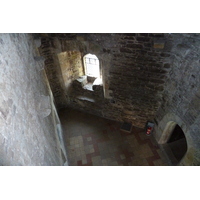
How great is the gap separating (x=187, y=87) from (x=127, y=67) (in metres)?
1.67

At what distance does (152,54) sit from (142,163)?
3.47 meters

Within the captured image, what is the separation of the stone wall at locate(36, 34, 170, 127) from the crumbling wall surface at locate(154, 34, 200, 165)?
0.82 feet

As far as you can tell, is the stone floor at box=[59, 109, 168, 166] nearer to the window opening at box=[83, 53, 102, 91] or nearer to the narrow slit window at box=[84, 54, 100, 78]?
the window opening at box=[83, 53, 102, 91]

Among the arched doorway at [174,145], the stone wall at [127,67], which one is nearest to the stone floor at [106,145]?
the arched doorway at [174,145]

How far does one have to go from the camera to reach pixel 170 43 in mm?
3604

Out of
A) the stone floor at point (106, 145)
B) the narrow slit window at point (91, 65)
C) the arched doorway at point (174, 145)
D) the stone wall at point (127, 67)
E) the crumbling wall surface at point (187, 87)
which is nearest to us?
the crumbling wall surface at point (187, 87)

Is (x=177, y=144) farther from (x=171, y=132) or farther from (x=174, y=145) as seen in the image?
(x=171, y=132)

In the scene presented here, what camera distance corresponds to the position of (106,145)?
220 inches

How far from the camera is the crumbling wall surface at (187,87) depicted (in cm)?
330

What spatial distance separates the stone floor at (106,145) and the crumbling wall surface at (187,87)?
1.36 metres

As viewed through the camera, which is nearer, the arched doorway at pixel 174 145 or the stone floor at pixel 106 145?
the arched doorway at pixel 174 145

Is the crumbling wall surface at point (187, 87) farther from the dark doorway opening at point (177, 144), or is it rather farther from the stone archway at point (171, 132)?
the dark doorway opening at point (177, 144)

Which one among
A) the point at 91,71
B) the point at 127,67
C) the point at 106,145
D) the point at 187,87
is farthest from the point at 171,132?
the point at 91,71

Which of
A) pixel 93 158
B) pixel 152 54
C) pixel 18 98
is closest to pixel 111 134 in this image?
pixel 93 158
